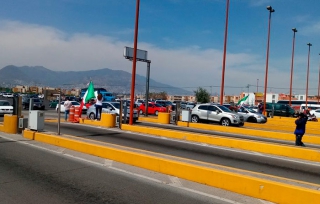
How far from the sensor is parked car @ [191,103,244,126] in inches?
816

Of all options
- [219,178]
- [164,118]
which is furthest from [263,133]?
[219,178]

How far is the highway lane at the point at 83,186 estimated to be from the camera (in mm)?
5348

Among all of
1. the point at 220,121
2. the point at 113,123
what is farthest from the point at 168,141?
the point at 220,121

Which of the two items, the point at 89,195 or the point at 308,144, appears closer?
the point at 89,195

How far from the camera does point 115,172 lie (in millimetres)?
7180

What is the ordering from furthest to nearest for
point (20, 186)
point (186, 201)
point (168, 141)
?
point (168, 141), point (20, 186), point (186, 201)

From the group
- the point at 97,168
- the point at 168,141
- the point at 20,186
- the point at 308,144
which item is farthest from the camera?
the point at 308,144

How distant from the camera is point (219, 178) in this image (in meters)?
6.21

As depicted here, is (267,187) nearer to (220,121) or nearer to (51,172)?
(51,172)

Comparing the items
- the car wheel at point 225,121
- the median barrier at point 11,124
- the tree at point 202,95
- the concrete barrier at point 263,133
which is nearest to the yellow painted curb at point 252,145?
the concrete barrier at point 263,133

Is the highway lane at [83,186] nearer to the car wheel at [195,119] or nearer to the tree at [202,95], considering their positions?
the car wheel at [195,119]

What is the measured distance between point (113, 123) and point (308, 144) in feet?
34.2

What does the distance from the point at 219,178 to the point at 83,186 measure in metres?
2.83

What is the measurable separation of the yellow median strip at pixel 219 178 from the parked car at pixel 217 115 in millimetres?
13598
